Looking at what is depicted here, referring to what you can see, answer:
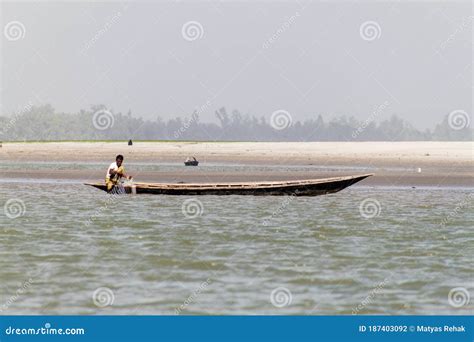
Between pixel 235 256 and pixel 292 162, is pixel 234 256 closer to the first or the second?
pixel 235 256

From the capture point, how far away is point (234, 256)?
17219 mm

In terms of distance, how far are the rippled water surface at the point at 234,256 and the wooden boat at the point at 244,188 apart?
0.45 meters

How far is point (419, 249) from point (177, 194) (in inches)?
498

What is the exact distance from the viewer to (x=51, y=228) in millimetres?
21844

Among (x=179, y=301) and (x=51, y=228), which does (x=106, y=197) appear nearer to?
(x=51, y=228)

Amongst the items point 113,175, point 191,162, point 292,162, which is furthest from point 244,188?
point 292,162

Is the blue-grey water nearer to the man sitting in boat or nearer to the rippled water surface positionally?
the rippled water surface

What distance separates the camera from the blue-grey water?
42.7 ft

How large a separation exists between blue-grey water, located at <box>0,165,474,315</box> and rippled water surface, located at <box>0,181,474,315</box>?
1.2 inches

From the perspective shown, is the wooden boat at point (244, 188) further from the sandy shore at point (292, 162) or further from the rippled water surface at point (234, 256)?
the sandy shore at point (292, 162)

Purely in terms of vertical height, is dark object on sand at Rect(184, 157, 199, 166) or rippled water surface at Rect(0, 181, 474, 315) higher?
dark object on sand at Rect(184, 157, 199, 166)

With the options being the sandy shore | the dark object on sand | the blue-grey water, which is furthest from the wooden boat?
the dark object on sand

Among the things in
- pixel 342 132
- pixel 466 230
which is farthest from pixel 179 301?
pixel 342 132

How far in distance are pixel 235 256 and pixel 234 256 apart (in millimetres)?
20
